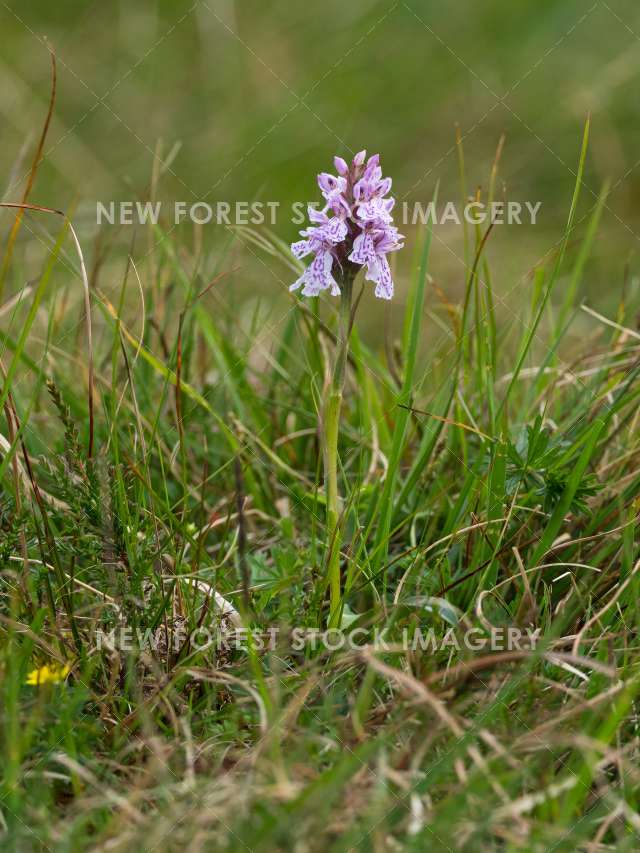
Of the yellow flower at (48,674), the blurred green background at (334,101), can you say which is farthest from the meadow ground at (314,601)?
the blurred green background at (334,101)

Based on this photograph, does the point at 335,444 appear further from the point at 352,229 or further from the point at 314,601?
the point at 352,229

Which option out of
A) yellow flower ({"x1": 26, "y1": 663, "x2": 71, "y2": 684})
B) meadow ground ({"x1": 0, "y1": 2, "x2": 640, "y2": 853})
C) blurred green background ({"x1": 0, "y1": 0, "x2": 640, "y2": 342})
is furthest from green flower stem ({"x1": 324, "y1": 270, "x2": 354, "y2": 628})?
blurred green background ({"x1": 0, "y1": 0, "x2": 640, "y2": 342})

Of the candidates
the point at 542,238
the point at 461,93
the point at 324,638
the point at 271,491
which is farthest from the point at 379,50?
the point at 324,638

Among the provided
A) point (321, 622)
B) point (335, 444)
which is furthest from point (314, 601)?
point (335, 444)

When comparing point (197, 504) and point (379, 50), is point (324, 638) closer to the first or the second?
point (197, 504)

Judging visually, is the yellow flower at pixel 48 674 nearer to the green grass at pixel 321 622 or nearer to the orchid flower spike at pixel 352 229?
the green grass at pixel 321 622

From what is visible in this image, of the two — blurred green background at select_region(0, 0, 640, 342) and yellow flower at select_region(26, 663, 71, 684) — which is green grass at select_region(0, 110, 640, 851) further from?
blurred green background at select_region(0, 0, 640, 342)
